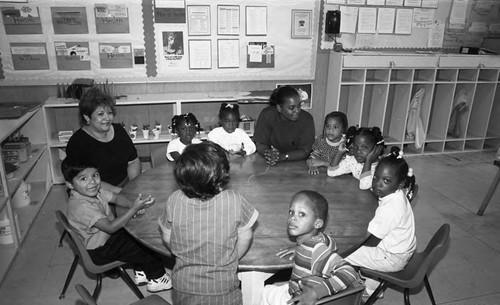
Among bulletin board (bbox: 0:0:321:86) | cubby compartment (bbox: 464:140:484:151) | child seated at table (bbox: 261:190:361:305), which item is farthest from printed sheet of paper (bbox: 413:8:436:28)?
child seated at table (bbox: 261:190:361:305)

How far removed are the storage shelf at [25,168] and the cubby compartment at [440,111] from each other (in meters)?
4.96

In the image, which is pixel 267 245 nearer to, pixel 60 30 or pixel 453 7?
pixel 60 30

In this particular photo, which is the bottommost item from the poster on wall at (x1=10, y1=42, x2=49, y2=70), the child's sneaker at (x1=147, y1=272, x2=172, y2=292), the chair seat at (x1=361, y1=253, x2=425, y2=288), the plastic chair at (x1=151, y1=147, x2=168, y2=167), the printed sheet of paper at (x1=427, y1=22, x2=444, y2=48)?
the child's sneaker at (x1=147, y1=272, x2=172, y2=292)

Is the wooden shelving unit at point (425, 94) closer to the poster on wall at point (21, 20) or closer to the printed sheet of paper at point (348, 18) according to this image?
the printed sheet of paper at point (348, 18)

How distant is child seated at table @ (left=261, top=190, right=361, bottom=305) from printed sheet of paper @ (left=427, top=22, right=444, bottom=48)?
4624 mm

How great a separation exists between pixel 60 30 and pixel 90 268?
313 cm

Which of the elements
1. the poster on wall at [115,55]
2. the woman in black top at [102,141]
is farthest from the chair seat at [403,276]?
the poster on wall at [115,55]

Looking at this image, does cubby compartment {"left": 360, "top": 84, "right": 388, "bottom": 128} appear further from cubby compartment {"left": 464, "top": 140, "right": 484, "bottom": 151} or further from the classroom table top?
the classroom table top

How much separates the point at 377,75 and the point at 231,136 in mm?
2971

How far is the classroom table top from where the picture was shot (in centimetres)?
182

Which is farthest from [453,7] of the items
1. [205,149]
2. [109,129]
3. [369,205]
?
[205,149]

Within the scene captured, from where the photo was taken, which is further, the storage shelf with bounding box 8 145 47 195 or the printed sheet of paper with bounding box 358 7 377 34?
the printed sheet of paper with bounding box 358 7 377 34

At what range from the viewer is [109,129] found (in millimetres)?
2900

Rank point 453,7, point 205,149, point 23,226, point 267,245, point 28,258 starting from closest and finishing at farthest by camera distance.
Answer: point 205,149 → point 267,245 → point 28,258 → point 23,226 → point 453,7
